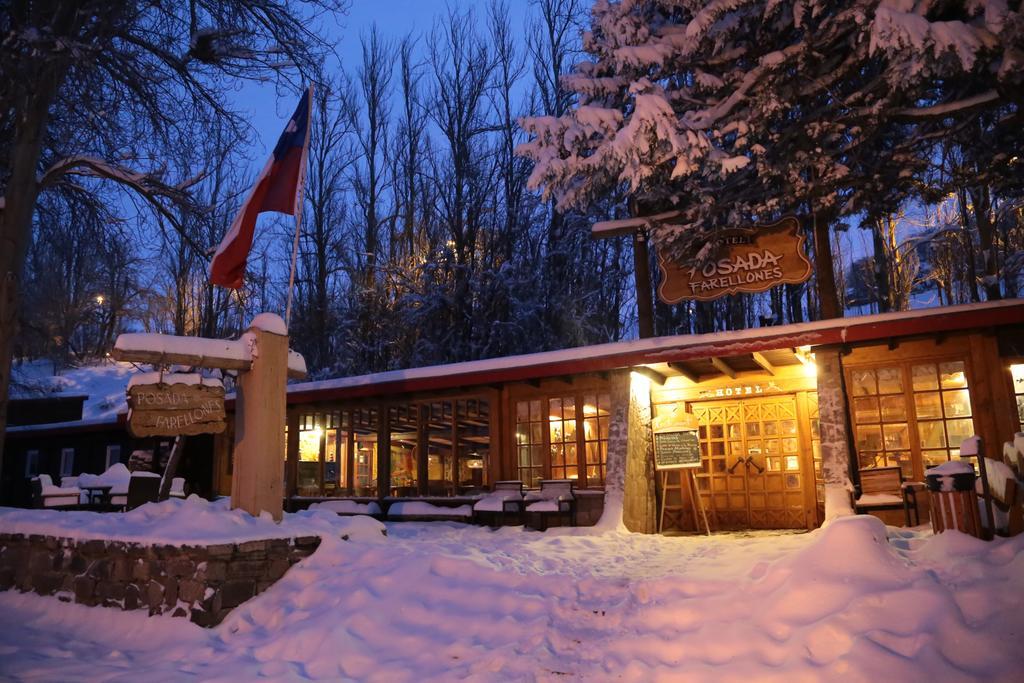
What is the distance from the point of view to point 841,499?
888 cm

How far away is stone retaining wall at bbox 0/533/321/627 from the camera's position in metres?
6.30

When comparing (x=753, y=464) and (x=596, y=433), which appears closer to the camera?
(x=753, y=464)

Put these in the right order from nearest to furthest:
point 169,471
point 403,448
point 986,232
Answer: point 169,471
point 403,448
point 986,232

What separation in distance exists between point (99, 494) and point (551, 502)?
8101 mm

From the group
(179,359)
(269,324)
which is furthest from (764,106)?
(179,359)

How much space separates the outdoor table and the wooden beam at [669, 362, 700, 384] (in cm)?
984

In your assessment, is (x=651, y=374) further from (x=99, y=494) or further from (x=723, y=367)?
(x=99, y=494)

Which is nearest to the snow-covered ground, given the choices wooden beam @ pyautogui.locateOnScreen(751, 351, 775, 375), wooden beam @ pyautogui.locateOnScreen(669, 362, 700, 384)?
wooden beam @ pyautogui.locateOnScreen(751, 351, 775, 375)

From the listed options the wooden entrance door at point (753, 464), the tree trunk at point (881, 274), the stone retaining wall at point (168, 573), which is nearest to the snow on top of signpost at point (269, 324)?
the stone retaining wall at point (168, 573)

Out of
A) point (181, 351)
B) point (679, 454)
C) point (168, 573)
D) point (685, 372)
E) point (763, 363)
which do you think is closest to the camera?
point (168, 573)

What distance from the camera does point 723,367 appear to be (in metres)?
10.4

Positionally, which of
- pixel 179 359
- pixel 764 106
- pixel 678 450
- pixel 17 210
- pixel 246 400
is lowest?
pixel 678 450

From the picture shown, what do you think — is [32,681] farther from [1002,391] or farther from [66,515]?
[1002,391]

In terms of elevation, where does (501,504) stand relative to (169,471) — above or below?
below
